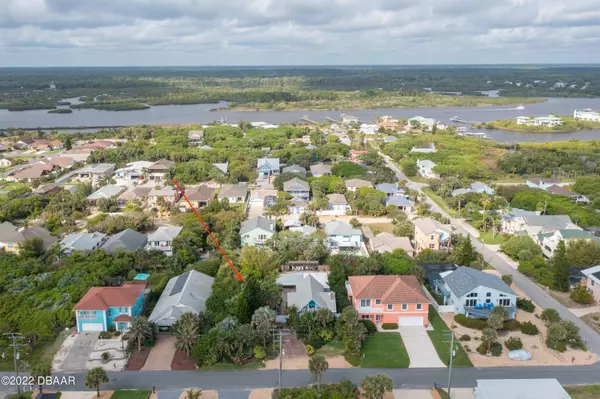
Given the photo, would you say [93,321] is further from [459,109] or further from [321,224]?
[459,109]

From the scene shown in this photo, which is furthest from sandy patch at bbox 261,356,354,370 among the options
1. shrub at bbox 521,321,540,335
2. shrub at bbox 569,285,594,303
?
shrub at bbox 569,285,594,303

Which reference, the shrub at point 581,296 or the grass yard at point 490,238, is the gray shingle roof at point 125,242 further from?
the shrub at point 581,296

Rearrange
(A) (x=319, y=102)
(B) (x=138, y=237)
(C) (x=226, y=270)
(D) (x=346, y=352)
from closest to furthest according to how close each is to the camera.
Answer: (D) (x=346, y=352)
(C) (x=226, y=270)
(B) (x=138, y=237)
(A) (x=319, y=102)

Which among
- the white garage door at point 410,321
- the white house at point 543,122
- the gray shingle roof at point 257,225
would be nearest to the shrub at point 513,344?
the white garage door at point 410,321

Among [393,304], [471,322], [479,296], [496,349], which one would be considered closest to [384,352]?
[393,304]

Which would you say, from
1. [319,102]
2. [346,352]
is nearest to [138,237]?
[346,352]

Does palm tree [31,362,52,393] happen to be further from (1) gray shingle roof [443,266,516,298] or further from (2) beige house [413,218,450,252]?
(2) beige house [413,218,450,252]
